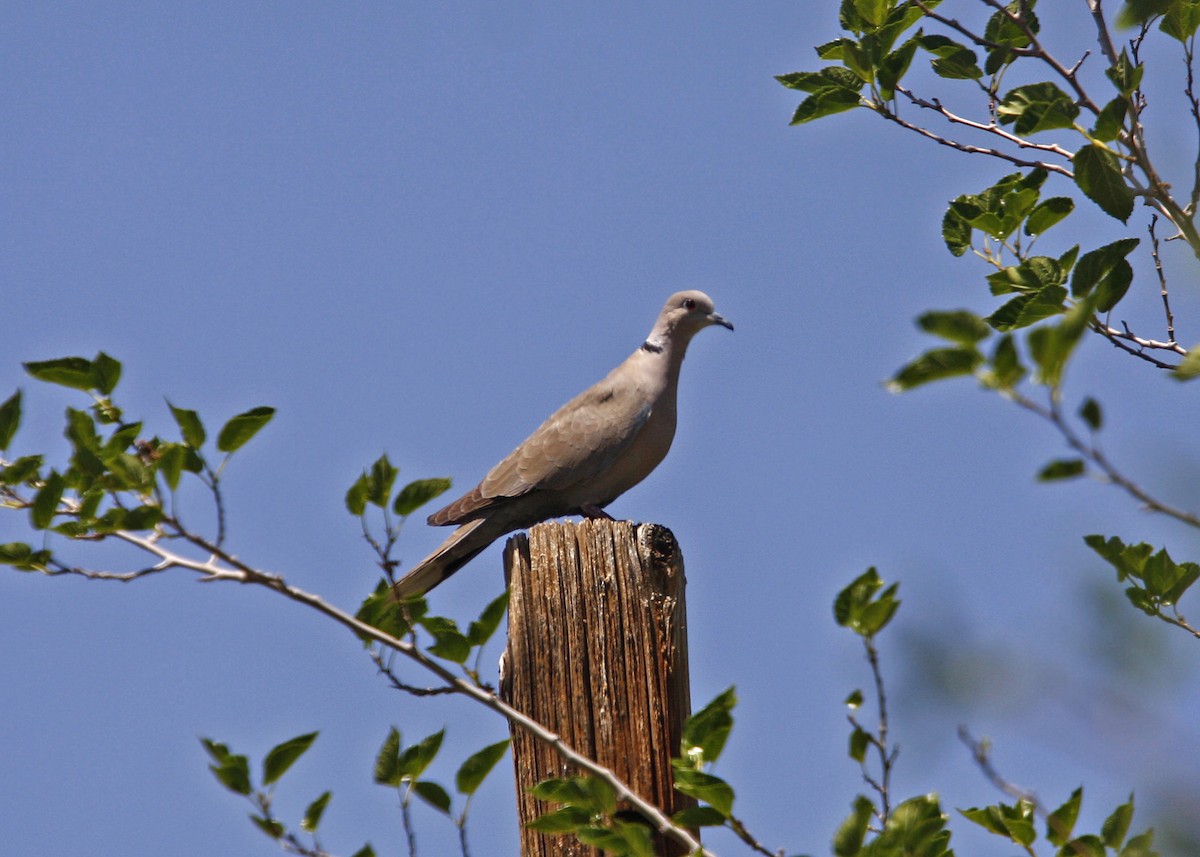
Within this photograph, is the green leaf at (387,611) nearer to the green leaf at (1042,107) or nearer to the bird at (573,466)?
the green leaf at (1042,107)

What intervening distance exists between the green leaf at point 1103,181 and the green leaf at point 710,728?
5.02ft

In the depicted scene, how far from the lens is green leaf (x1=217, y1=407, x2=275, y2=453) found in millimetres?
2914

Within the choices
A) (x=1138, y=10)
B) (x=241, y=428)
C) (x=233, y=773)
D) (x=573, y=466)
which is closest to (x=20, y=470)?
(x=241, y=428)

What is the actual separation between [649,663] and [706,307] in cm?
432

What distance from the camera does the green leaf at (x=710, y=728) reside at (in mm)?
2818

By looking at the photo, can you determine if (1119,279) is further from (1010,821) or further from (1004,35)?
(1010,821)

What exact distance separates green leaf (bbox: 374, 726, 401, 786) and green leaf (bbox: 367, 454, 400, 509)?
0.51 metres

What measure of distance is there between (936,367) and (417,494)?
4.57 ft

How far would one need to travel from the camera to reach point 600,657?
11.8 ft

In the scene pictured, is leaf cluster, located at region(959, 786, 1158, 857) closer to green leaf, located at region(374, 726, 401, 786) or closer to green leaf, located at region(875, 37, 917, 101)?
green leaf, located at region(374, 726, 401, 786)

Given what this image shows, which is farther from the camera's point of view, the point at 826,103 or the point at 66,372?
the point at 826,103

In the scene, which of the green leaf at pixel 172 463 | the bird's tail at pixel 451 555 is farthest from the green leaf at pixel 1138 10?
the bird's tail at pixel 451 555

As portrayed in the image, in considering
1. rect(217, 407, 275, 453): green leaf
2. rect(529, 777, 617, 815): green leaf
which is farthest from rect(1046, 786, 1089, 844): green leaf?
rect(217, 407, 275, 453): green leaf

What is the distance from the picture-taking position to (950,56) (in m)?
3.83
